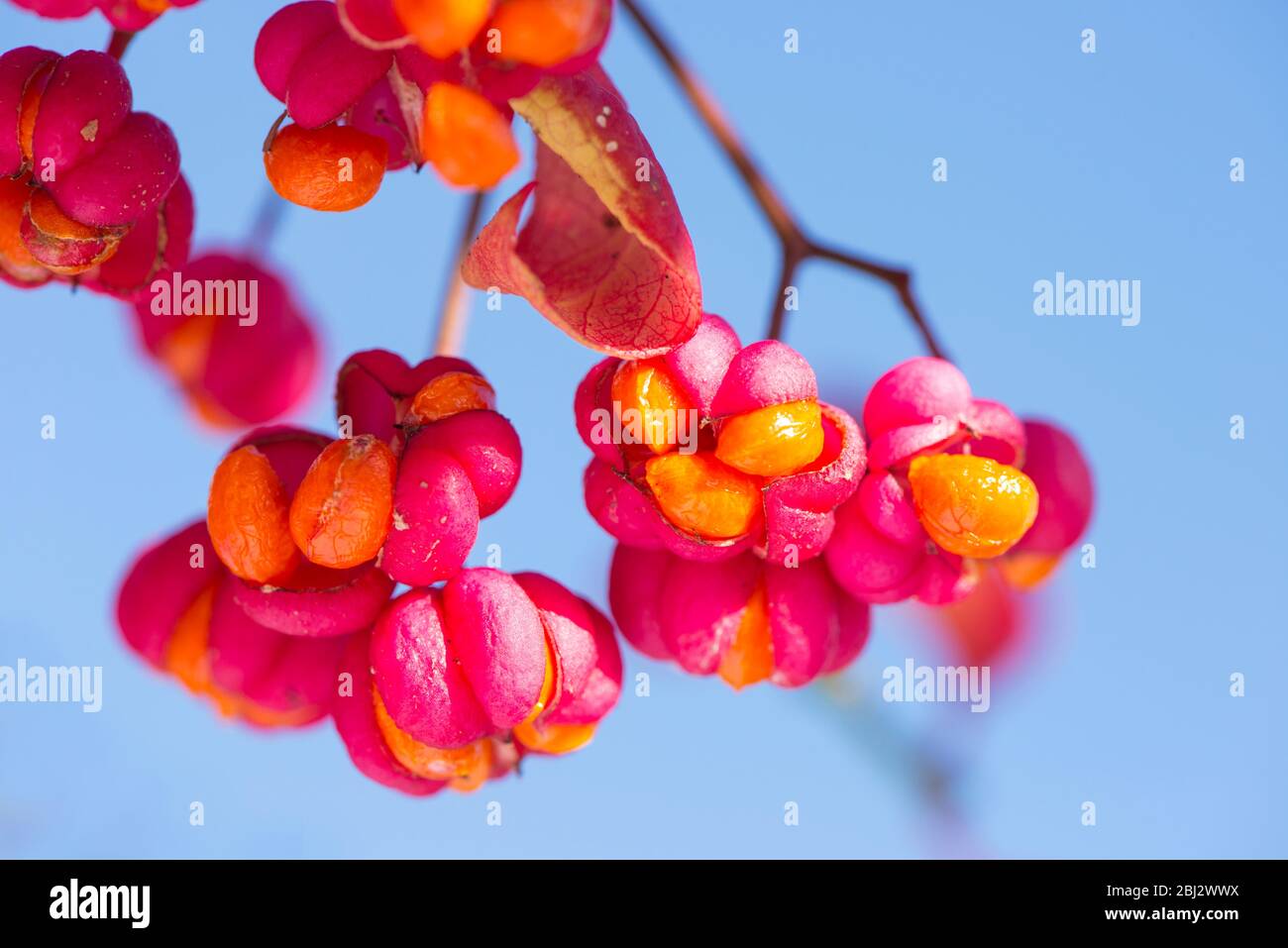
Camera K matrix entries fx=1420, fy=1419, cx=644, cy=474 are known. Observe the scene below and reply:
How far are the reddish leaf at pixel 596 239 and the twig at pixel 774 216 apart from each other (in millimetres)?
183

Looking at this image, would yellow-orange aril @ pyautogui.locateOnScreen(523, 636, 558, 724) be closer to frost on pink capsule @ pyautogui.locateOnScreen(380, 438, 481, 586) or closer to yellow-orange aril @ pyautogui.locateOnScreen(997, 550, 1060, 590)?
frost on pink capsule @ pyautogui.locateOnScreen(380, 438, 481, 586)

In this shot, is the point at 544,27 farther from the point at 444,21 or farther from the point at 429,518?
the point at 429,518

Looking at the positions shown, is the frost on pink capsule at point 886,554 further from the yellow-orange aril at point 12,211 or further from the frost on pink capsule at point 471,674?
the yellow-orange aril at point 12,211

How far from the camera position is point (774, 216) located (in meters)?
0.80

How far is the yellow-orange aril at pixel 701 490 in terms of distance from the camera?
2.01 ft

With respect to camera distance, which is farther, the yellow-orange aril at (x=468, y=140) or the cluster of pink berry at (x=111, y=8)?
the cluster of pink berry at (x=111, y=8)

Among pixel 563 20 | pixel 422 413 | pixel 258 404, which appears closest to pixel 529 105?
pixel 563 20

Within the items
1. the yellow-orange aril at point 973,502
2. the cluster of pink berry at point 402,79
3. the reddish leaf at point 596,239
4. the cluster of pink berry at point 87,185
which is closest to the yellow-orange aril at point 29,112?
the cluster of pink berry at point 87,185

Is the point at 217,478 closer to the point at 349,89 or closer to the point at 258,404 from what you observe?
the point at 349,89

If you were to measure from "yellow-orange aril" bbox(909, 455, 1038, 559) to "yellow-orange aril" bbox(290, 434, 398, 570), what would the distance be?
0.24m

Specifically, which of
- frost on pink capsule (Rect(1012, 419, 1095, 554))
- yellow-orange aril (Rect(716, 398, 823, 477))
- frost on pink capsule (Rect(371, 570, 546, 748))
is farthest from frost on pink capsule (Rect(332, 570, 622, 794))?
frost on pink capsule (Rect(1012, 419, 1095, 554))

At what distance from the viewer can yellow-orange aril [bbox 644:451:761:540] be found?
61 centimetres

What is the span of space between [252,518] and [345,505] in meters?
0.05

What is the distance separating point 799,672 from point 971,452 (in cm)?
14
